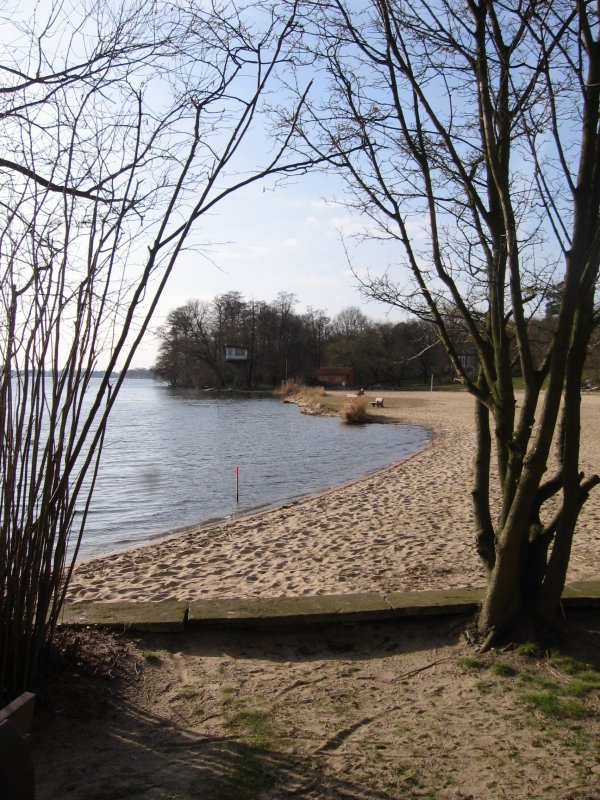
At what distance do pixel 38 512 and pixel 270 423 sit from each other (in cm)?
3578

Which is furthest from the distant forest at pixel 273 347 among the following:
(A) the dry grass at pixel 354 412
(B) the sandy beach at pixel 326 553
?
(B) the sandy beach at pixel 326 553

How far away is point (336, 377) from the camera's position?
9319 centimetres

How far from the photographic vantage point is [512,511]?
12.0ft

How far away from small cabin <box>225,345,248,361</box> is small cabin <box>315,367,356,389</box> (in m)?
11.6

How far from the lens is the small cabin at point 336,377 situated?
9081 cm

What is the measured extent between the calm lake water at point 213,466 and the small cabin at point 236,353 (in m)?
59.2

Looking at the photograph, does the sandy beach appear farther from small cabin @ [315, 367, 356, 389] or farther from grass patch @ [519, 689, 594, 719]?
small cabin @ [315, 367, 356, 389]

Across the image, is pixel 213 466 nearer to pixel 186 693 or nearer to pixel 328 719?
pixel 186 693

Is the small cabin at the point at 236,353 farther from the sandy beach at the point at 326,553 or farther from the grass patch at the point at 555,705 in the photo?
the grass patch at the point at 555,705

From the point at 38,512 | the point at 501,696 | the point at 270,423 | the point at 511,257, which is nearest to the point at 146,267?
the point at 38,512

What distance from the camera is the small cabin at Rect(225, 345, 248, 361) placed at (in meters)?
98.1

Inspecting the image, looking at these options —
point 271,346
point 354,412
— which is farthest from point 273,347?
point 354,412

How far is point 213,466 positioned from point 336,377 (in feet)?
240

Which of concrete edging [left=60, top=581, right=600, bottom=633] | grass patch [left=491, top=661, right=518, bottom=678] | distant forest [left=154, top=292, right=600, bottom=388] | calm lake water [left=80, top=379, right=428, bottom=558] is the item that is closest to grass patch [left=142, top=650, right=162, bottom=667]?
concrete edging [left=60, top=581, right=600, bottom=633]
